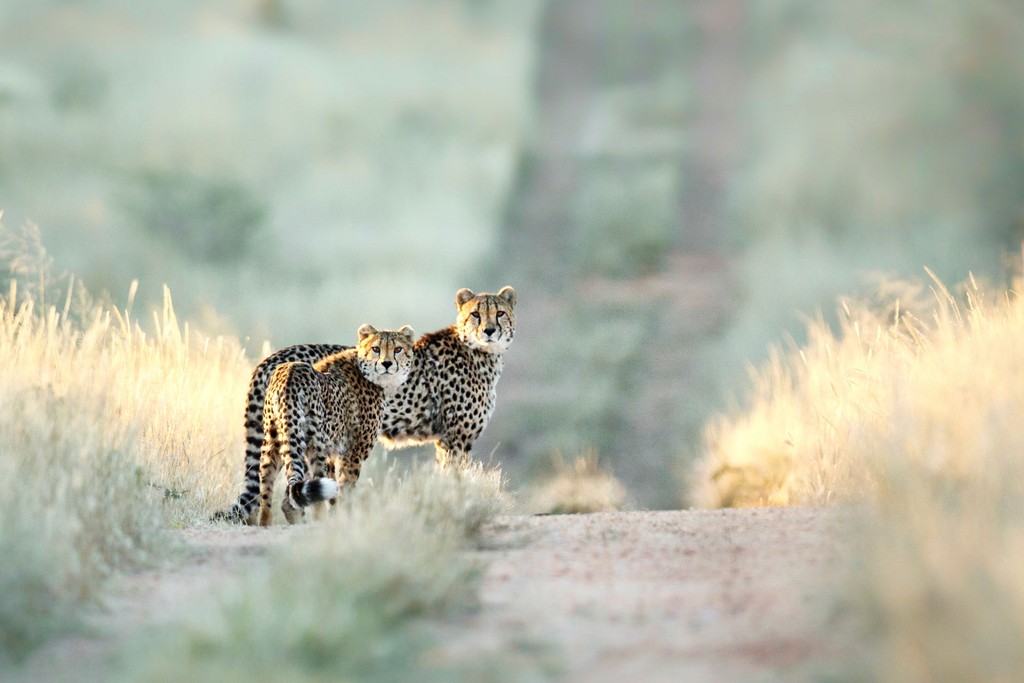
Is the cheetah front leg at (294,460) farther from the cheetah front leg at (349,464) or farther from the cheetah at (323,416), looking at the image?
the cheetah front leg at (349,464)

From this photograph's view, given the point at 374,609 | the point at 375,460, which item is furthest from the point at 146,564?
the point at 375,460

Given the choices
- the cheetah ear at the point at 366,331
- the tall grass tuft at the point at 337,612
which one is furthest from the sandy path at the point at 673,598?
the cheetah ear at the point at 366,331

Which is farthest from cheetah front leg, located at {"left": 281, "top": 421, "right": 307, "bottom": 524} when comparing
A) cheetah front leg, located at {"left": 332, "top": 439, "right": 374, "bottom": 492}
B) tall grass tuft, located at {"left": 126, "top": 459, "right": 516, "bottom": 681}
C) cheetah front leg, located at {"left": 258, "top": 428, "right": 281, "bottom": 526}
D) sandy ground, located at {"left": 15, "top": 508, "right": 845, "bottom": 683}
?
tall grass tuft, located at {"left": 126, "top": 459, "right": 516, "bottom": 681}

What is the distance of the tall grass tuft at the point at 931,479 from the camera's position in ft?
8.55

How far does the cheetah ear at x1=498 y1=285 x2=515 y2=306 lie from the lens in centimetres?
693

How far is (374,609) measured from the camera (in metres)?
3.31

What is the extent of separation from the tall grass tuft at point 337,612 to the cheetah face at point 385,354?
84.9 inches

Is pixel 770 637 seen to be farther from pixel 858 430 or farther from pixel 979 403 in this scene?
pixel 858 430

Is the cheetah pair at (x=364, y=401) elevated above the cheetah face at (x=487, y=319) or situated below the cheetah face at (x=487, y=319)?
below

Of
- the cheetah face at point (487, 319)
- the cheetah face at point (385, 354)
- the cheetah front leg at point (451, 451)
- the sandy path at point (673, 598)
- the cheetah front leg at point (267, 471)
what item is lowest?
the sandy path at point (673, 598)

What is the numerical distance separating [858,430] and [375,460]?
4.14 meters

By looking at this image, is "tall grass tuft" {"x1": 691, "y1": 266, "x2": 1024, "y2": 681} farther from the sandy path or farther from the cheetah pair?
the cheetah pair

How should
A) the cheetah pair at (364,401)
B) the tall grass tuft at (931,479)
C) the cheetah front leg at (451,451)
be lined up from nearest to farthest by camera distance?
1. the tall grass tuft at (931,479)
2. the cheetah pair at (364,401)
3. the cheetah front leg at (451,451)

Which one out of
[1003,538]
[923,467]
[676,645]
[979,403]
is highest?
[979,403]
